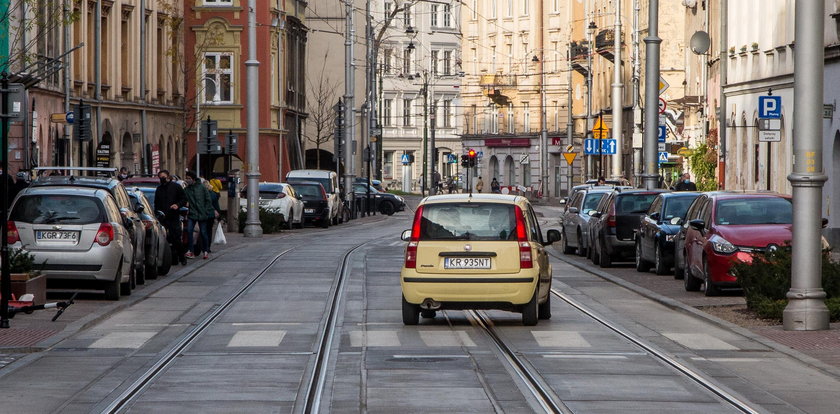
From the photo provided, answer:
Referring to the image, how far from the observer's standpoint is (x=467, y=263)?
17969mm

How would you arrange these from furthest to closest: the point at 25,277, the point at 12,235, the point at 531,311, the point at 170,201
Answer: the point at 170,201
the point at 12,235
the point at 25,277
the point at 531,311

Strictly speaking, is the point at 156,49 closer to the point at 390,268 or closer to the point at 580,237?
the point at 580,237

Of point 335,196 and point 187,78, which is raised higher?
point 187,78

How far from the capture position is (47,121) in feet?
143

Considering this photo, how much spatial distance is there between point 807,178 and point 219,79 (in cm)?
5394

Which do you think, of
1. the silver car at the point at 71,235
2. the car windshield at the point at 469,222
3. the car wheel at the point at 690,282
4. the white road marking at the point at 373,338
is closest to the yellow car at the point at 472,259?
the car windshield at the point at 469,222

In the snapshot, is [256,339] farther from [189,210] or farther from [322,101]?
[322,101]

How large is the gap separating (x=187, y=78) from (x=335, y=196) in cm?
1145

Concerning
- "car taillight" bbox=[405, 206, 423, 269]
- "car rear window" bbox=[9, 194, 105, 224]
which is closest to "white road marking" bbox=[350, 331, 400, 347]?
"car taillight" bbox=[405, 206, 423, 269]

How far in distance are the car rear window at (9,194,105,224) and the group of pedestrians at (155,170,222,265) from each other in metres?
7.96

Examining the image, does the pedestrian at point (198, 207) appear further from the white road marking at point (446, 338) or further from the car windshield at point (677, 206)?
the white road marking at point (446, 338)

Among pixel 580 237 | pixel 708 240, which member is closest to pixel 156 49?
pixel 580 237

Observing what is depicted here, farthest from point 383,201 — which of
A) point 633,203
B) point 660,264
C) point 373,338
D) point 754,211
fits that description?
point 373,338

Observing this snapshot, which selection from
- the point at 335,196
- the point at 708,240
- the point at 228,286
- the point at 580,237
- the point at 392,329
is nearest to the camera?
the point at 392,329
